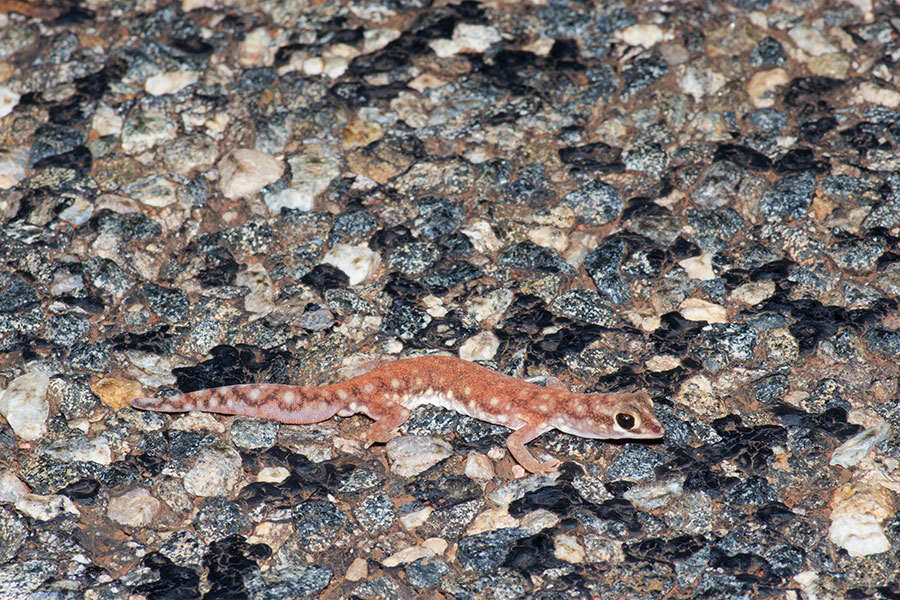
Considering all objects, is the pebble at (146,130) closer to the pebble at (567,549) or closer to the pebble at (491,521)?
the pebble at (491,521)

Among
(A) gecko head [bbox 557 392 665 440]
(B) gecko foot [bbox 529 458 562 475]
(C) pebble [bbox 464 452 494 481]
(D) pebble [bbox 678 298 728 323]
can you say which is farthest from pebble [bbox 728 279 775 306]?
(C) pebble [bbox 464 452 494 481]

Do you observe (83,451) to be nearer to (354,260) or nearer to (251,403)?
(251,403)

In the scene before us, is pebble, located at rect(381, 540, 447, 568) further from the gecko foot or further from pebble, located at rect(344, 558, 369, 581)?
the gecko foot

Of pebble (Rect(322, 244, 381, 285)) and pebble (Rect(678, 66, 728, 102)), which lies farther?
pebble (Rect(678, 66, 728, 102))

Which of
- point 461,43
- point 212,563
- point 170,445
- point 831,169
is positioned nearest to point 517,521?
point 212,563

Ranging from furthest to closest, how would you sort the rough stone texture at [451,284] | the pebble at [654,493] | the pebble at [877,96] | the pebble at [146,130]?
the pebble at [877,96], the pebble at [146,130], the pebble at [654,493], the rough stone texture at [451,284]

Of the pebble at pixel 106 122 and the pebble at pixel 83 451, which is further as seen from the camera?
the pebble at pixel 106 122

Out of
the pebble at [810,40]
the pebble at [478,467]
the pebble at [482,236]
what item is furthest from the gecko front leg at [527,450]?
the pebble at [810,40]
